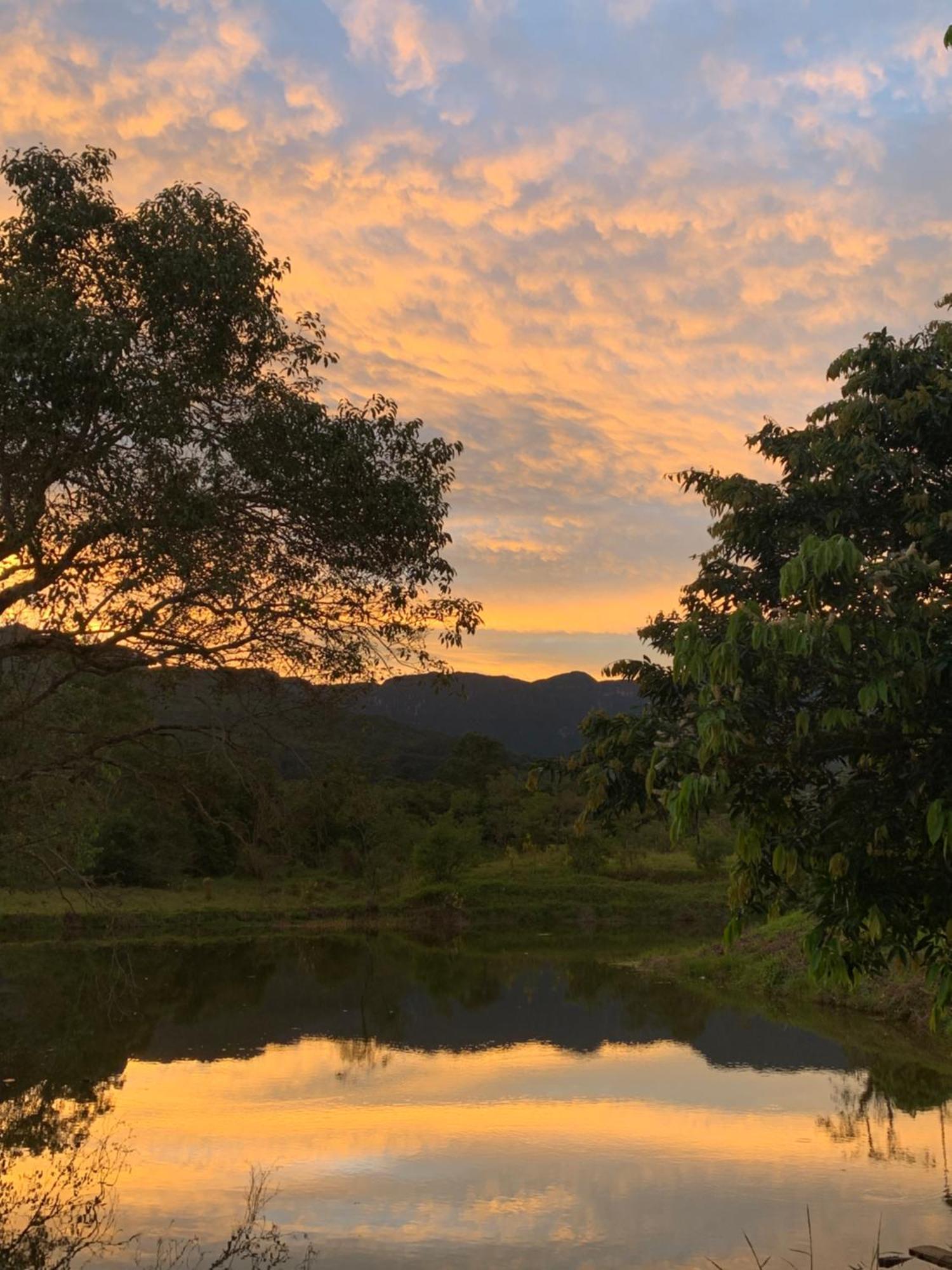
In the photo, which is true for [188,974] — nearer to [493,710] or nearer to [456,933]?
[456,933]

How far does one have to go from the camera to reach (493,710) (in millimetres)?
189125

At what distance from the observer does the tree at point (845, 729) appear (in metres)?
5.44

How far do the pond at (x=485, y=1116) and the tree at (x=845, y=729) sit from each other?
5.53m

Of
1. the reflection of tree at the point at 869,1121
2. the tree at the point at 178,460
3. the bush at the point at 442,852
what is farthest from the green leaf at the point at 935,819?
the bush at the point at 442,852

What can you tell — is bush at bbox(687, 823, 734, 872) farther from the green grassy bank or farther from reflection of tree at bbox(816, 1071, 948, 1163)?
reflection of tree at bbox(816, 1071, 948, 1163)

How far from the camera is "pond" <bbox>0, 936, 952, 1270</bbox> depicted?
444 inches

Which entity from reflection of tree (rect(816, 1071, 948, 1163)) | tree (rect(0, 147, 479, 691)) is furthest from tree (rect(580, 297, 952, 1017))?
reflection of tree (rect(816, 1071, 948, 1163))

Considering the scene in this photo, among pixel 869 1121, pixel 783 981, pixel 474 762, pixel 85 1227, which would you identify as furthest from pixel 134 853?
pixel 85 1227

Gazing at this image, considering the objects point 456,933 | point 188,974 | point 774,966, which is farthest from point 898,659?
point 456,933

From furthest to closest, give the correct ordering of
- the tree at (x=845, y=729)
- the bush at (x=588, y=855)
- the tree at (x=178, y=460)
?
the bush at (x=588, y=855)
the tree at (x=178, y=460)
the tree at (x=845, y=729)

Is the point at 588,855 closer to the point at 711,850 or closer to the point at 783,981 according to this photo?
the point at 711,850

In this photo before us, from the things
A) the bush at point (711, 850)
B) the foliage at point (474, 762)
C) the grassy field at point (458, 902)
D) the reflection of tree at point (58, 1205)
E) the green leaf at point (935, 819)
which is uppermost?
the foliage at point (474, 762)

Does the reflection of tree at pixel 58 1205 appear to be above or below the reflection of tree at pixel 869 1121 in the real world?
above

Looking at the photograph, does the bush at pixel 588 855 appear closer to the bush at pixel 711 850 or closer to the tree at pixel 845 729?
the bush at pixel 711 850
